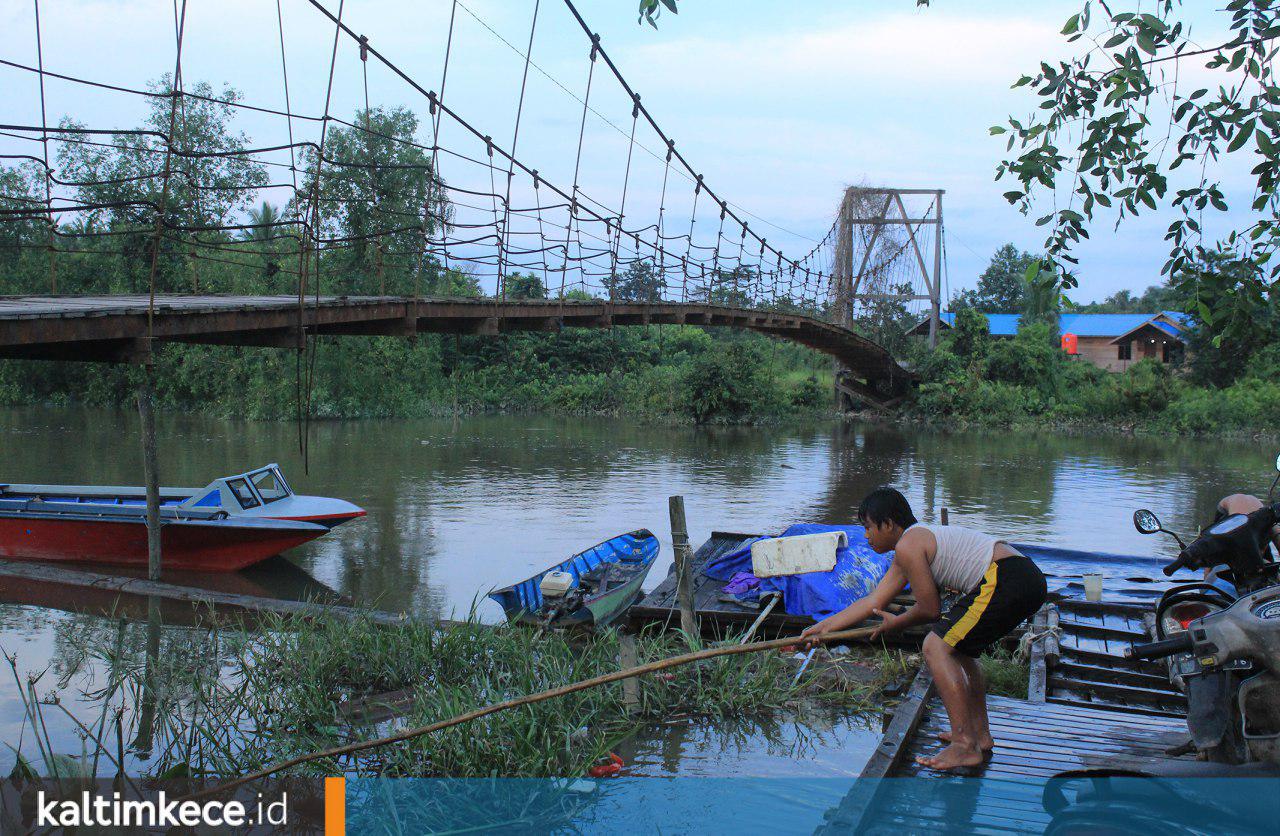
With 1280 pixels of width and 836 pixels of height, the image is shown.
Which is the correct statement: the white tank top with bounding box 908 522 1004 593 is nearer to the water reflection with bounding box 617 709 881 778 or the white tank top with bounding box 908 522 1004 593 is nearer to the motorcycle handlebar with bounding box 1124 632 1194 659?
the motorcycle handlebar with bounding box 1124 632 1194 659

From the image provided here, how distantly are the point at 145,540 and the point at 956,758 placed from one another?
341 inches

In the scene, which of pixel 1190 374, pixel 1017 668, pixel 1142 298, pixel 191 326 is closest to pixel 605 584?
pixel 1017 668

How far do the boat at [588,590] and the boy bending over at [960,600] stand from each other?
3166 mm

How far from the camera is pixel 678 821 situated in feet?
13.0

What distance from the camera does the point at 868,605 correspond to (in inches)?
133

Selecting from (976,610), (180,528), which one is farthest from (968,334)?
(976,610)

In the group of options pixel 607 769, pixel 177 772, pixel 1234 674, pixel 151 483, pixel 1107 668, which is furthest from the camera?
pixel 151 483

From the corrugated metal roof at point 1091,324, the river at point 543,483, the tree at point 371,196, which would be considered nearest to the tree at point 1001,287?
the corrugated metal roof at point 1091,324

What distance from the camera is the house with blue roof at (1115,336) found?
29.1m

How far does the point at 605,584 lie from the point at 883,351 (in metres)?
19.2

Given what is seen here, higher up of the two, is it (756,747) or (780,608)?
(780,608)

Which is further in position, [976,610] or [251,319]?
[251,319]

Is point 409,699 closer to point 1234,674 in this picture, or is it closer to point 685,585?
point 685,585

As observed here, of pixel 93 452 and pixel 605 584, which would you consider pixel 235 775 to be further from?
pixel 93 452
